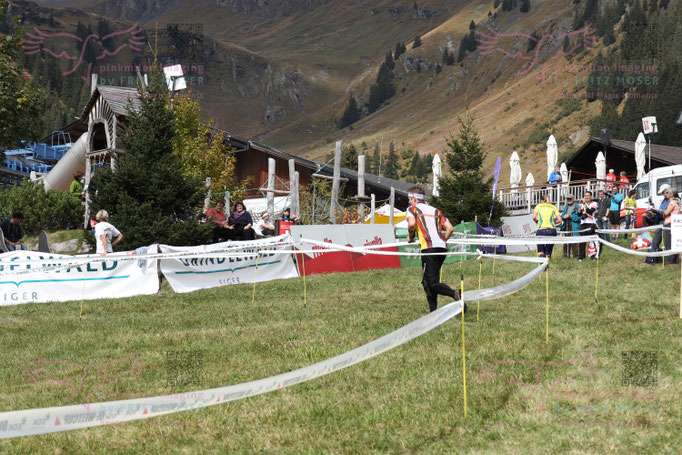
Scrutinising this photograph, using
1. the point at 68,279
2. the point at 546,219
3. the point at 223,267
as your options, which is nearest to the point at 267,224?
the point at 223,267

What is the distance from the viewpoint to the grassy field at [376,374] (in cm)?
485

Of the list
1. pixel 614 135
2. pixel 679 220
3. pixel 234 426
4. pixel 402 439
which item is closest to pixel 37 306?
pixel 234 426

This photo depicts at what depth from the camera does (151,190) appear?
56.1 feet

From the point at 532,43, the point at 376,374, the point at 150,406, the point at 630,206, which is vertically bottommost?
the point at 376,374

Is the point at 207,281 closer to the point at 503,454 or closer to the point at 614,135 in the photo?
the point at 503,454

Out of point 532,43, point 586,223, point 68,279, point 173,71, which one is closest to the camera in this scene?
point 68,279

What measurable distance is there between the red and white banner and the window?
10.1 meters

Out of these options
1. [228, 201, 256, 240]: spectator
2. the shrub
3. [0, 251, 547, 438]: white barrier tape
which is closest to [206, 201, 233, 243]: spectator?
[228, 201, 256, 240]: spectator

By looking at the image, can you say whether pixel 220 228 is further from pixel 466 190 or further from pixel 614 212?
pixel 614 212

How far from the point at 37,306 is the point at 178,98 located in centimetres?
2327

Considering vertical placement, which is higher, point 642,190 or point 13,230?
point 642,190

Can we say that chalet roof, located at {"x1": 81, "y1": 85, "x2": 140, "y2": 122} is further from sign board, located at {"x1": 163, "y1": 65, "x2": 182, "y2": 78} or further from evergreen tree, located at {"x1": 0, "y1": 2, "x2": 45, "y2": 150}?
evergreen tree, located at {"x1": 0, "y1": 2, "x2": 45, "y2": 150}

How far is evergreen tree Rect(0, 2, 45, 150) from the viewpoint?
1814cm

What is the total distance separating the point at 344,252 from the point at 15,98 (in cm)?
999
